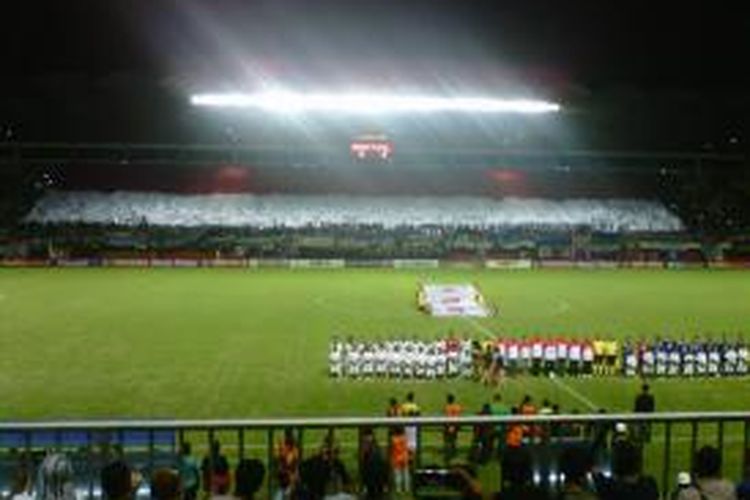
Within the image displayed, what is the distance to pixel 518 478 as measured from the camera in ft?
22.4

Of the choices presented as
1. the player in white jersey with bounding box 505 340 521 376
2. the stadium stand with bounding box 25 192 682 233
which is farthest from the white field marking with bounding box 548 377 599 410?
the stadium stand with bounding box 25 192 682 233

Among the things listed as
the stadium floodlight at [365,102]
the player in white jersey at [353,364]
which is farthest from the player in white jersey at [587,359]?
the stadium floodlight at [365,102]

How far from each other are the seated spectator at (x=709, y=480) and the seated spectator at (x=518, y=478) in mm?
905

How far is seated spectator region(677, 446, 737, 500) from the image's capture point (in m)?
6.82

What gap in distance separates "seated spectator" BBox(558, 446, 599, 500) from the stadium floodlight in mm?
56778

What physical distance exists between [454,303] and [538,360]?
11072 mm

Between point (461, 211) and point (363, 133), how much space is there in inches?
311

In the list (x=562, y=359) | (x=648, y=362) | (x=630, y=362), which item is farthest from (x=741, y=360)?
(x=562, y=359)

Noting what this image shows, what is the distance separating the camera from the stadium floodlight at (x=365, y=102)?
6322 cm

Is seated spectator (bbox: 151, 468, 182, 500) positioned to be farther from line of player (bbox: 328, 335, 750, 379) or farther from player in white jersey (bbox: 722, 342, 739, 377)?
player in white jersey (bbox: 722, 342, 739, 377)

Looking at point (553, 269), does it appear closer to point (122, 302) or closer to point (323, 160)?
point (323, 160)

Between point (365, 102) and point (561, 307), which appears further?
point (365, 102)

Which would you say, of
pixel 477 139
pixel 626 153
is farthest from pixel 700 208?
pixel 477 139

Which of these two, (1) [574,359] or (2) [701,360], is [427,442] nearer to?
(1) [574,359]
